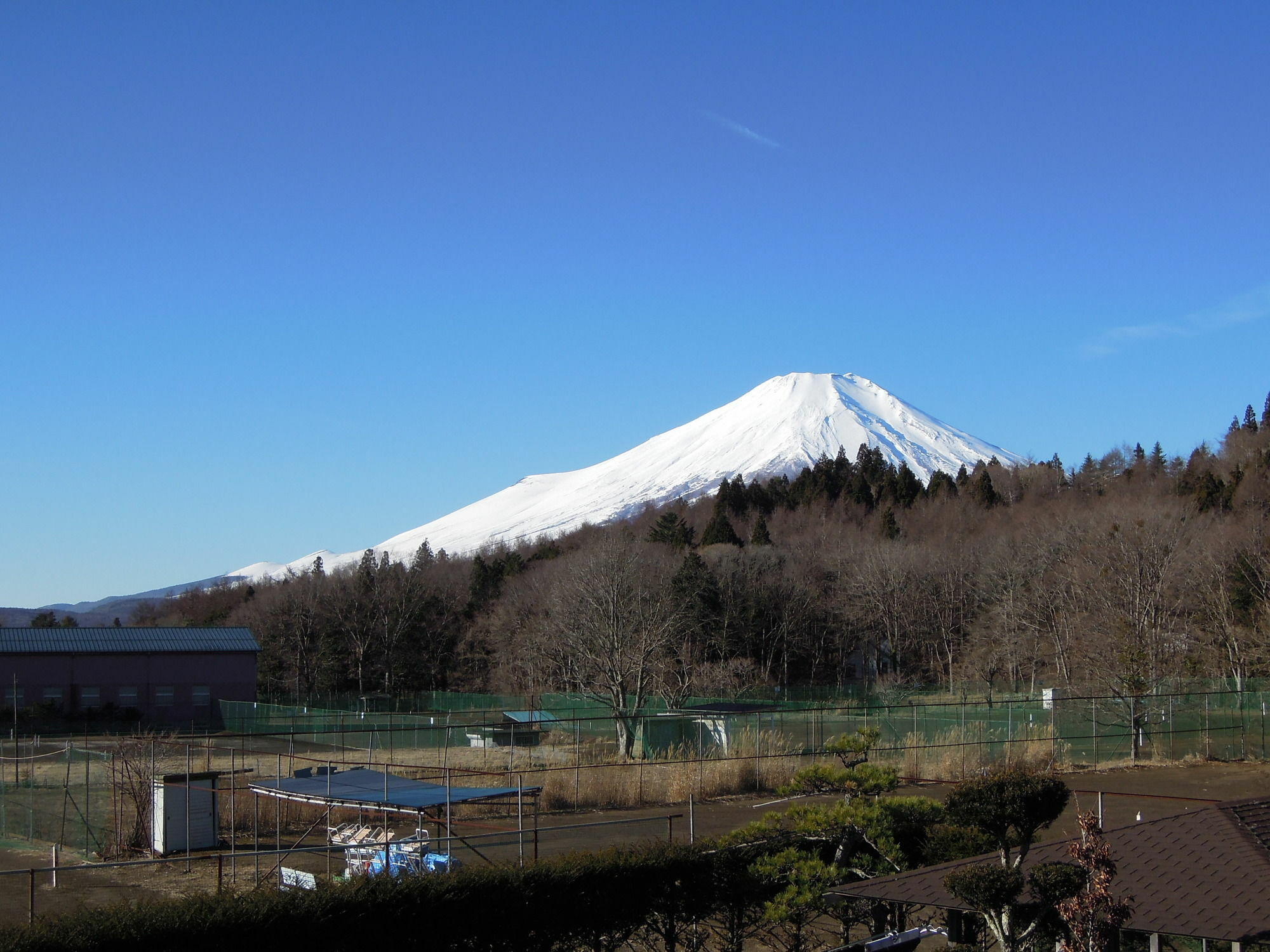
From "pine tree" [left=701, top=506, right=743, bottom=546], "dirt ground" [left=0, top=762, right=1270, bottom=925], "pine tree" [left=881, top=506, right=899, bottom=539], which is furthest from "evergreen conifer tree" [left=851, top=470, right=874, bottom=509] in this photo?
"dirt ground" [left=0, top=762, right=1270, bottom=925]

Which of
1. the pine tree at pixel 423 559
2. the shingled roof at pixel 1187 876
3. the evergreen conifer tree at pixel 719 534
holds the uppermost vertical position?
the evergreen conifer tree at pixel 719 534

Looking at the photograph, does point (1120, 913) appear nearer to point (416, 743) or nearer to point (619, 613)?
point (416, 743)

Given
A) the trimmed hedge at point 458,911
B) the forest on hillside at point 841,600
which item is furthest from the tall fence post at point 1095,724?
the trimmed hedge at point 458,911

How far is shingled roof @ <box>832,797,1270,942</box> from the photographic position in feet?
30.7

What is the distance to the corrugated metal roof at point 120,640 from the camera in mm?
57938

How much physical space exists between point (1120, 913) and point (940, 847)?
23.5 ft

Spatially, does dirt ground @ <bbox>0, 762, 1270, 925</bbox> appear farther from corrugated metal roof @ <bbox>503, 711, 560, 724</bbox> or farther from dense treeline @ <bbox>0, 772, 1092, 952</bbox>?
corrugated metal roof @ <bbox>503, 711, 560, 724</bbox>

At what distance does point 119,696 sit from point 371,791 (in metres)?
46.5

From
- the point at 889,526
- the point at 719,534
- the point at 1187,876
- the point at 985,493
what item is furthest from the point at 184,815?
the point at 985,493

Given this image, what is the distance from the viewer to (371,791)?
18.3m

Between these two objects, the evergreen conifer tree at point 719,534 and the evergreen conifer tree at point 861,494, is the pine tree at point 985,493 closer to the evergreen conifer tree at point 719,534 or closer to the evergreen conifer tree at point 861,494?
the evergreen conifer tree at point 861,494

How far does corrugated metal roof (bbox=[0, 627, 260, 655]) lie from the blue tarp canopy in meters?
43.4

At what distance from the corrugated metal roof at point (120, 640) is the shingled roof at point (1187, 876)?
183 feet

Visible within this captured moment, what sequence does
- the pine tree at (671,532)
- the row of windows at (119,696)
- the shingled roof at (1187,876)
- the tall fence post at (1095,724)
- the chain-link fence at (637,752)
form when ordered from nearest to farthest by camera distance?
the shingled roof at (1187,876)
the chain-link fence at (637,752)
the tall fence post at (1095,724)
the row of windows at (119,696)
the pine tree at (671,532)
